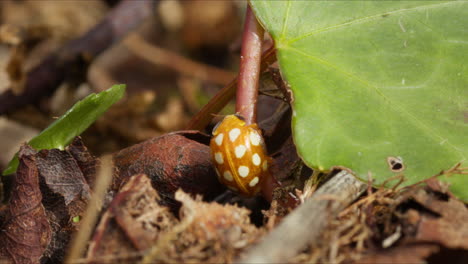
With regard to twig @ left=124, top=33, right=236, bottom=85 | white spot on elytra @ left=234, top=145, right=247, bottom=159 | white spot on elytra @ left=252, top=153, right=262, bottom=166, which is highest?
white spot on elytra @ left=234, top=145, right=247, bottom=159

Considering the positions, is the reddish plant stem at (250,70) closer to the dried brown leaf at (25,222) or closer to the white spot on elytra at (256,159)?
the white spot on elytra at (256,159)

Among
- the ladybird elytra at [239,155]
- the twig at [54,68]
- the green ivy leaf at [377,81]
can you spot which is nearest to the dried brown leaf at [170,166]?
the ladybird elytra at [239,155]

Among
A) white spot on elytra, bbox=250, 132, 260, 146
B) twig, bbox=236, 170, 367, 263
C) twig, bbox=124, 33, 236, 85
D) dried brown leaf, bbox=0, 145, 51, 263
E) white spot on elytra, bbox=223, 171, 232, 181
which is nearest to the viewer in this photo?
twig, bbox=236, 170, 367, 263

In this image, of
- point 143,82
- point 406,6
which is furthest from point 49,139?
point 143,82

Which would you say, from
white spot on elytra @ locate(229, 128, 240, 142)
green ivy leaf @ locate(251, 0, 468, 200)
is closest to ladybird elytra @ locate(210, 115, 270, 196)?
white spot on elytra @ locate(229, 128, 240, 142)

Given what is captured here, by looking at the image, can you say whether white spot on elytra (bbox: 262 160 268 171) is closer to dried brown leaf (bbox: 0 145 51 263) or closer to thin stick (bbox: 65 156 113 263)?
thin stick (bbox: 65 156 113 263)

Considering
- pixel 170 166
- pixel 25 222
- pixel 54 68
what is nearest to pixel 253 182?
pixel 170 166

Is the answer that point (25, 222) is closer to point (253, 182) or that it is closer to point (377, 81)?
point (253, 182)
